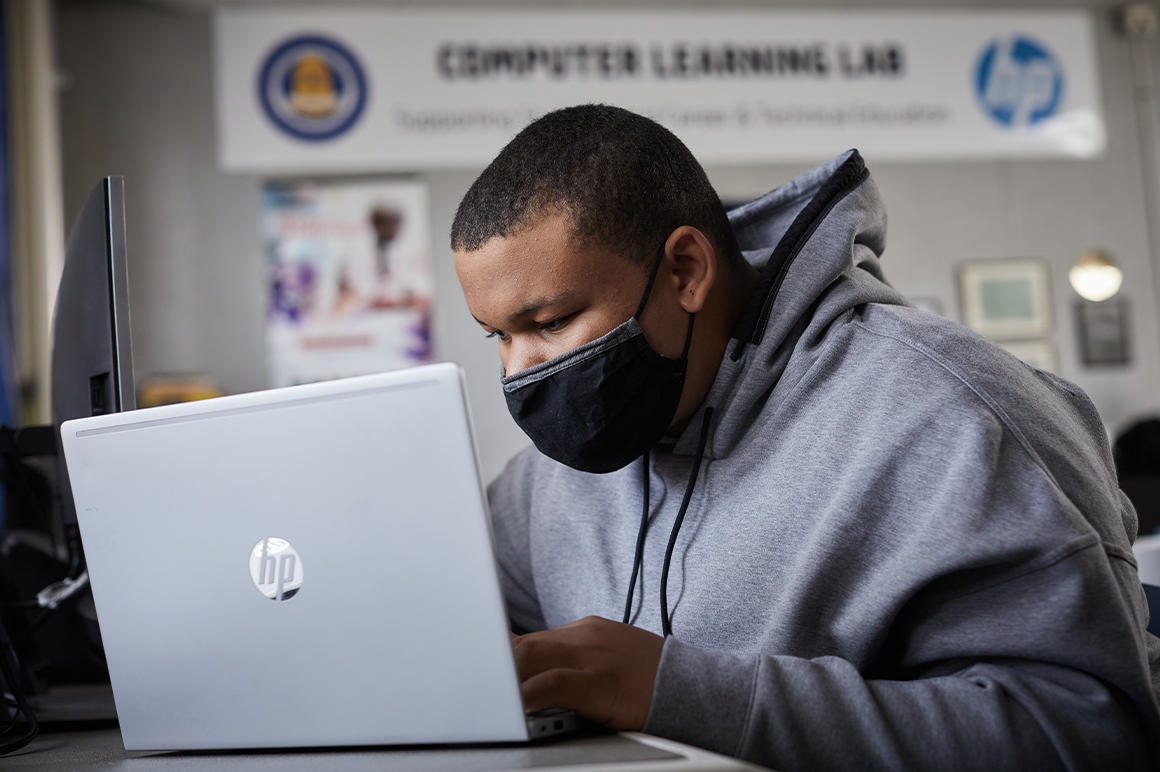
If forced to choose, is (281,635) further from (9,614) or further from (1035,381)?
(9,614)

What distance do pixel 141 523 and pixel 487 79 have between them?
4041 mm

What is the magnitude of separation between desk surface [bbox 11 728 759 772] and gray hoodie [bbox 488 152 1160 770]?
0.12 metres

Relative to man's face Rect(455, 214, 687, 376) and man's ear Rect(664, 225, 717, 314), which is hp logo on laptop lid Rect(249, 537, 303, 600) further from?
man's ear Rect(664, 225, 717, 314)

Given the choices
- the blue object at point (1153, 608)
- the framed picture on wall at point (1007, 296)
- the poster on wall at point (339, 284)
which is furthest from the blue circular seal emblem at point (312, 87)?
the blue object at point (1153, 608)

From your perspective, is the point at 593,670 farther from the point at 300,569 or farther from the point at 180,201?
the point at 180,201

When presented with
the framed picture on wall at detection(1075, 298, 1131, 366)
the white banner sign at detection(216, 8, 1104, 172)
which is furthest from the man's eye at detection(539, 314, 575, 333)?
the framed picture on wall at detection(1075, 298, 1131, 366)

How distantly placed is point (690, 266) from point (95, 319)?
667 millimetres

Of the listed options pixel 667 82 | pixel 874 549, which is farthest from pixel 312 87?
pixel 874 549

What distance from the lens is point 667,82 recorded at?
4793 mm

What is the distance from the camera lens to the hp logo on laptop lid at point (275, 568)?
82 cm

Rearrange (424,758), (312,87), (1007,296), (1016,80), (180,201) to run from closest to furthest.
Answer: (424,758), (312,87), (180,201), (1016,80), (1007,296)

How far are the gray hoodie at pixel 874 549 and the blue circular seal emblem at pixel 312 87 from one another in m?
3.65

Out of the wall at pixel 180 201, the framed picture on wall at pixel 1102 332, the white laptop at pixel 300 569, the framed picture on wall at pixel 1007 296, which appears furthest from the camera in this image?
the framed picture on wall at pixel 1102 332

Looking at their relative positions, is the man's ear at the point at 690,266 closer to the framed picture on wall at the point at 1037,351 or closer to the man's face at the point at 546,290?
the man's face at the point at 546,290
